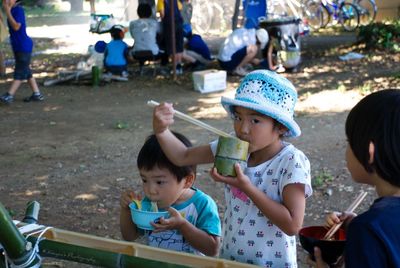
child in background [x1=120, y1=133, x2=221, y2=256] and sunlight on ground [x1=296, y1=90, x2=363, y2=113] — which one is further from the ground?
child in background [x1=120, y1=133, x2=221, y2=256]

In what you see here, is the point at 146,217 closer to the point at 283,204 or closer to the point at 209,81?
the point at 283,204

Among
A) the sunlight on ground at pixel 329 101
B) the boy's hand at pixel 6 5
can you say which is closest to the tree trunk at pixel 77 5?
the boy's hand at pixel 6 5

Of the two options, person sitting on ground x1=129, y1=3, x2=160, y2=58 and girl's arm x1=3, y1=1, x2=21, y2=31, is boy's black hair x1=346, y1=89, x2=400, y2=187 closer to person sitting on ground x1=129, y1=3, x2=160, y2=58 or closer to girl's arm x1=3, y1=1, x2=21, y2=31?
girl's arm x1=3, y1=1, x2=21, y2=31

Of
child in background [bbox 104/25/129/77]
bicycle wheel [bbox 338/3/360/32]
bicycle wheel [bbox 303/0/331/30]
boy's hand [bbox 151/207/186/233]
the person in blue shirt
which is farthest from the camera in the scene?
bicycle wheel [bbox 303/0/331/30]

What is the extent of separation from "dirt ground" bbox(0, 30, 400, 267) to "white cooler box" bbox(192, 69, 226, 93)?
19 centimetres

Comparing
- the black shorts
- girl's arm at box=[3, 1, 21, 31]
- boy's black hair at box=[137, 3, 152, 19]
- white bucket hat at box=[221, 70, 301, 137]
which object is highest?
white bucket hat at box=[221, 70, 301, 137]

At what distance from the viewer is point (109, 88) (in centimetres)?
936

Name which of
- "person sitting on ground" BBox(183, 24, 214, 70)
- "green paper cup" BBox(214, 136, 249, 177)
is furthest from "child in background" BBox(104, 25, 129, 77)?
"green paper cup" BBox(214, 136, 249, 177)

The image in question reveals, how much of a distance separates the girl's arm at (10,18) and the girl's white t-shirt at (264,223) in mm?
6403

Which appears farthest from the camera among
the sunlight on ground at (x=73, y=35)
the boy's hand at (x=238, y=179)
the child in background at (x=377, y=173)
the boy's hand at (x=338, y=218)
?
the sunlight on ground at (x=73, y=35)

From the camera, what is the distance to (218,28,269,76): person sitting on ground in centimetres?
992

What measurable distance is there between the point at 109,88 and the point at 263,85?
7616mm

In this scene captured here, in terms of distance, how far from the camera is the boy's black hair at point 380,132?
134 centimetres

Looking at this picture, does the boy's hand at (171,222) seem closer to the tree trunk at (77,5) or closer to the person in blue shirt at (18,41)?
the person in blue shirt at (18,41)
